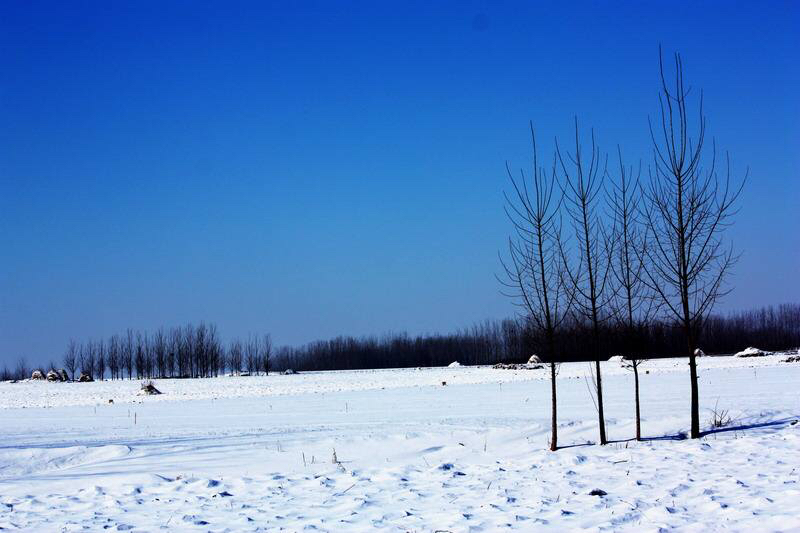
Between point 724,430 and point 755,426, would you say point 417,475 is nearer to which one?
point 724,430

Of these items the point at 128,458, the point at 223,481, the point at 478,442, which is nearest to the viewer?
the point at 223,481

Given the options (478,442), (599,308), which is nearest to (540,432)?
(478,442)

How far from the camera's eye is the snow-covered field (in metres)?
6.69

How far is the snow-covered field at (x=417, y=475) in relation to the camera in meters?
6.69

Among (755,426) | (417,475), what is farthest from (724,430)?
(417,475)

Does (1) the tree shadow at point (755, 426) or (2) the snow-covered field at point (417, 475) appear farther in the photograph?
(1) the tree shadow at point (755, 426)

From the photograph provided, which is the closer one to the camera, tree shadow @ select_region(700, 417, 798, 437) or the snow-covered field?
the snow-covered field

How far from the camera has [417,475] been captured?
29.8 ft

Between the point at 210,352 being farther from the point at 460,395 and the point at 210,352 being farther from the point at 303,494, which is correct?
the point at 303,494

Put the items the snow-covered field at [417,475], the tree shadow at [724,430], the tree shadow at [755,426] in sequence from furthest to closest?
the tree shadow at [755,426], the tree shadow at [724,430], the snow-covered field at [417,475]

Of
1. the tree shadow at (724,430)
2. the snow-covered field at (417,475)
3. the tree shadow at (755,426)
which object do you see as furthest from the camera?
the tree shadow at (755,426)

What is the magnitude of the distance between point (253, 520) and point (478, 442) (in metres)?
6.28

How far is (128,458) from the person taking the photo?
11492mm

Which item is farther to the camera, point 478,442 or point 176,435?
point 176,435
